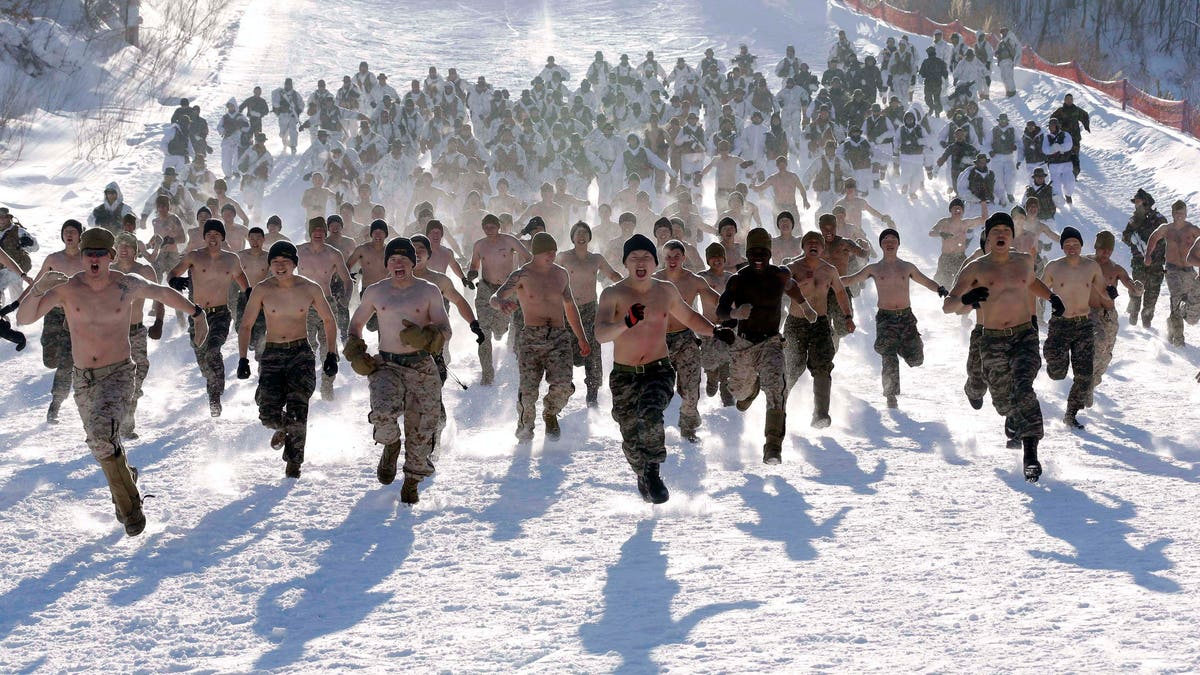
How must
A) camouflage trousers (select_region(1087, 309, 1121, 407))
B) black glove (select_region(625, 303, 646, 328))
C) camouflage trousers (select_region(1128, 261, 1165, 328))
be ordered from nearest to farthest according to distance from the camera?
black glove (select_region(625, 303, 646, 328))
camouflage trousers (select_region(1087, 309, 1121, 407))
camouflage trousers (select_region(1128, 261, 1165, 328))

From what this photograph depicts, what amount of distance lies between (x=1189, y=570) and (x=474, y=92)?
21085 millimetres

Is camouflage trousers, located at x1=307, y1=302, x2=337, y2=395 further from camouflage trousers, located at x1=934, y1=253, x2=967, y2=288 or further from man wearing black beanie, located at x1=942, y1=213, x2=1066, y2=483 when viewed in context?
camouflage trousers, located at x1=934, y1=253, x2=967, y2=288

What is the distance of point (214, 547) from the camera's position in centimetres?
805

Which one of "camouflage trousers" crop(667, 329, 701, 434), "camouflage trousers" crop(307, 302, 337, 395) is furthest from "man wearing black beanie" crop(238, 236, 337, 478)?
"camouflage trousers" crop(667, 329, 701, 434)

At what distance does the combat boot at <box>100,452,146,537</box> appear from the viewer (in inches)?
325

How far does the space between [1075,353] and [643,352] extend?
456 centimetres

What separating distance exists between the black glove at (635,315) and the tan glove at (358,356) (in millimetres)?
1713

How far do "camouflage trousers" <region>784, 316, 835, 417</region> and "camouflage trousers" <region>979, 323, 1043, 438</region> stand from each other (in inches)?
59.6

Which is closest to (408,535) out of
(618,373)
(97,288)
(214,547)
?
(214,547)

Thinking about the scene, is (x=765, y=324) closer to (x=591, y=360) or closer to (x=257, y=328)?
(x=591, y=360)

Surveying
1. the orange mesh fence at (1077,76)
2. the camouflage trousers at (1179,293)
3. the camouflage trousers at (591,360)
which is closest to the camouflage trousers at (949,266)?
the camouflage trousers at (1179,293)

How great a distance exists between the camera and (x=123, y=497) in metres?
8.26

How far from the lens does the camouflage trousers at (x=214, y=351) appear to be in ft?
39.4

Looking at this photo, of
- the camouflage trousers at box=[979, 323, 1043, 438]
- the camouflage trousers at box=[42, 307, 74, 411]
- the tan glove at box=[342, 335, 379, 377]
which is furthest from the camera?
the camouflage trousers at box=[42, 307, 74, 411]
